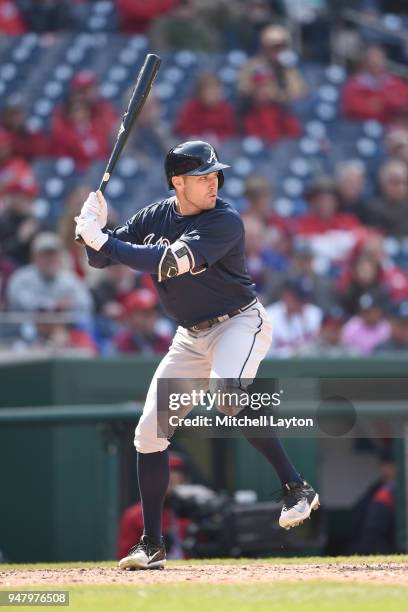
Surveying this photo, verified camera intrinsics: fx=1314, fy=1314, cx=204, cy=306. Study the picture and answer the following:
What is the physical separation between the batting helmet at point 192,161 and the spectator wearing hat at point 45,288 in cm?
343

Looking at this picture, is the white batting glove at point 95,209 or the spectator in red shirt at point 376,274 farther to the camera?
the spectator in red shirt at point 376,274

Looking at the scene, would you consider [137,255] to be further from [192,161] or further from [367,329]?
[367,329]

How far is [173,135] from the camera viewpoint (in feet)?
36.0

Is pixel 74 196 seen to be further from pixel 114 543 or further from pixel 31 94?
pixel 114 543

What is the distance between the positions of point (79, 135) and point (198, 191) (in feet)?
18.4

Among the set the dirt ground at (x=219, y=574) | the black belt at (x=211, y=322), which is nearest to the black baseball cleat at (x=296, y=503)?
the dirt ground at (x=219, y=574)

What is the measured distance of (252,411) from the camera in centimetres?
489

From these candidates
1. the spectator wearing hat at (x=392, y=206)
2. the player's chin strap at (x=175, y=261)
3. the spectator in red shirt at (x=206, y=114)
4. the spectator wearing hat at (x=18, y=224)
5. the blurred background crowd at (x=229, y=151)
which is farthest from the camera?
the spectator in red shirt at (x=206, y=114)

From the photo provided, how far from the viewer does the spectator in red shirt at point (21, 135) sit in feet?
33.6

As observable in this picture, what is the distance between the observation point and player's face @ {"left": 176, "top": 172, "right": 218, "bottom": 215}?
4910 mm

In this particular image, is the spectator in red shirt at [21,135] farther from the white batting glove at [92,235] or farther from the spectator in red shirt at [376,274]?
the white batting glove at [92,235]

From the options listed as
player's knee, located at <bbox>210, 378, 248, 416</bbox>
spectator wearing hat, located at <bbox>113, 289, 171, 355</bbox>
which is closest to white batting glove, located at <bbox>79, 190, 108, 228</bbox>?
player's knee, located at <bbox>210, 378, 248, 416</bbox>

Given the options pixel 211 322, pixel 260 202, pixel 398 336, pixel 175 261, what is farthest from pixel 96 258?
pixel 260 202

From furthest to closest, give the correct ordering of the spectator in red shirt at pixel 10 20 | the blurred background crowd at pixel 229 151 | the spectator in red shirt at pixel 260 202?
the spectator in red shirt at pixel 10 20
the spectator in red shirt at pixel 260 202
the blurred background crowd at pixel 229 151
